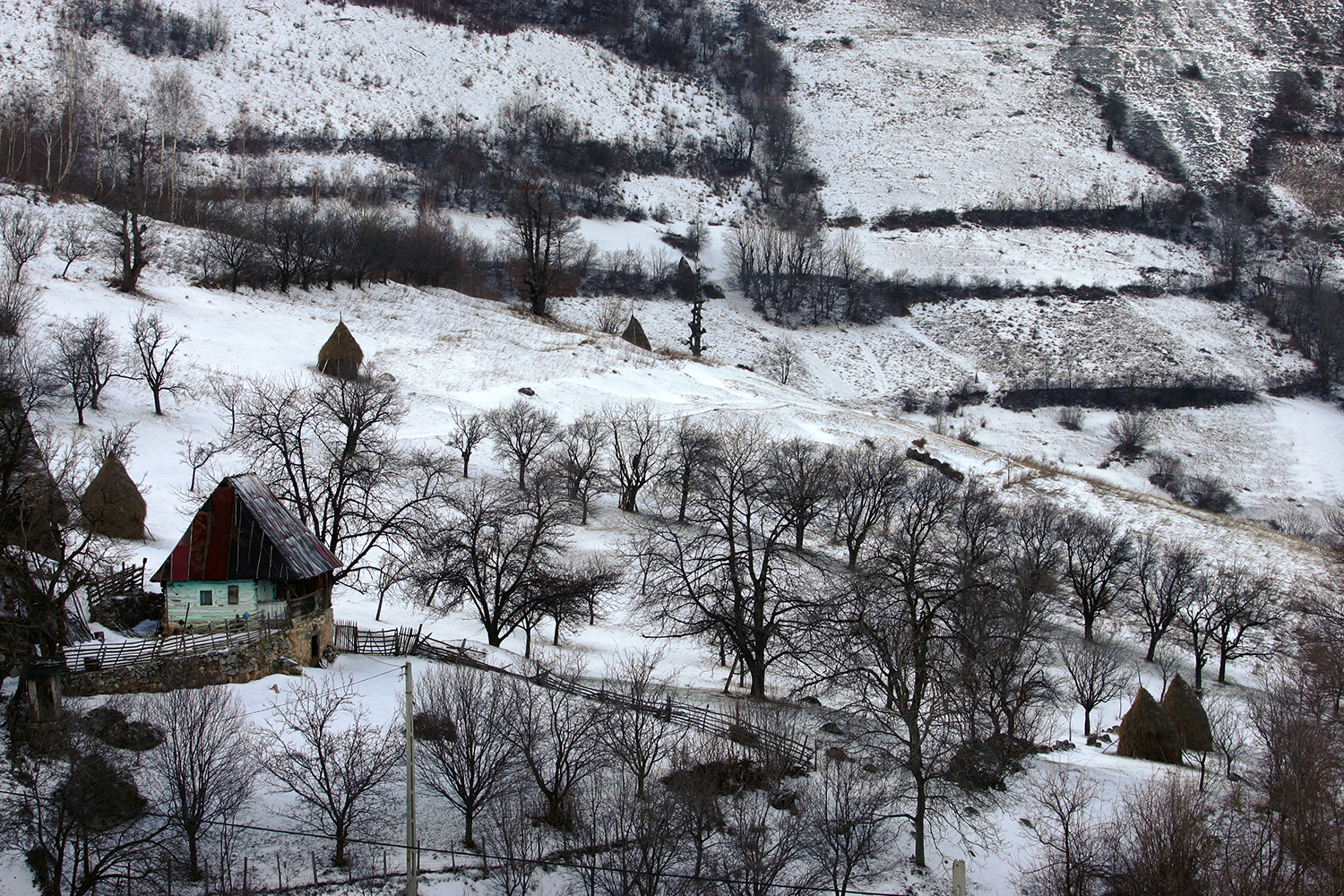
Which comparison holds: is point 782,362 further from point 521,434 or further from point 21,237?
point 21,237

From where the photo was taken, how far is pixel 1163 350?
2849 inches

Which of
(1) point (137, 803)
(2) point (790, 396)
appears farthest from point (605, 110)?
(1) point (137, 803)

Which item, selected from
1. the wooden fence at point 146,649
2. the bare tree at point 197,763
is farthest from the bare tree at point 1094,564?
the bare tree at point 197,763

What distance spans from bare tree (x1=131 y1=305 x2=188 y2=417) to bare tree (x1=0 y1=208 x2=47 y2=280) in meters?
5.62

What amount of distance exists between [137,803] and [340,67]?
103m

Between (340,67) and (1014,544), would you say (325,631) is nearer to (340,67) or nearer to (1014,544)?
(1014,544)

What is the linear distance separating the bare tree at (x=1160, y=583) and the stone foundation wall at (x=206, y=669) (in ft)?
106

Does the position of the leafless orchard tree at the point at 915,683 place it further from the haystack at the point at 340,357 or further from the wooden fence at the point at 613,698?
the haystack at the point at 340,357

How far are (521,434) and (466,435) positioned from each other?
2623 millimetres

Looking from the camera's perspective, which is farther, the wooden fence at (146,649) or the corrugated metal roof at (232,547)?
the corrugated metal roof at (232,547)

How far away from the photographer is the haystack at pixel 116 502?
979 inches

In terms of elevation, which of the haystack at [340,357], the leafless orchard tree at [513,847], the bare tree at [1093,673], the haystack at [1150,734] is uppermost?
the haystack at [340,357]

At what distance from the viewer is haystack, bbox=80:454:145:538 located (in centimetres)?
2486

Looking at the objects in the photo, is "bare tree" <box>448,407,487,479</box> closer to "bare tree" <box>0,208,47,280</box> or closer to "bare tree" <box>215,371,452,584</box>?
"bare tree" <box>215,371,452,584</box>
